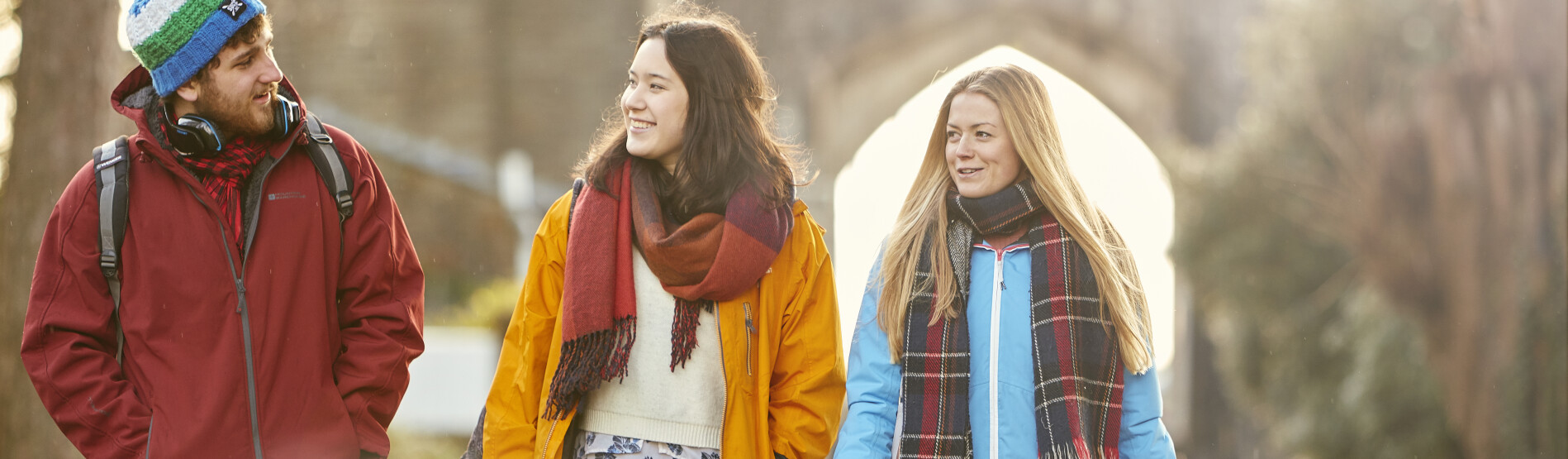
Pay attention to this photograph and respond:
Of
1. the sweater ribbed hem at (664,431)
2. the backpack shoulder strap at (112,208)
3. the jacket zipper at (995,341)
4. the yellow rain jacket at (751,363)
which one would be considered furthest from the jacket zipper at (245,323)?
the jacket zipper at (995,341)

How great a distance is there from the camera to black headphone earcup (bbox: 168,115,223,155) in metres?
2.15

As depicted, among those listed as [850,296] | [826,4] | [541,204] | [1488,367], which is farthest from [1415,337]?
[541,204]

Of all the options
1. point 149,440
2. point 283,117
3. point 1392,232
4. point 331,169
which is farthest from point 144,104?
point 1392,232

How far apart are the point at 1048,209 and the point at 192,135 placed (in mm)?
1600

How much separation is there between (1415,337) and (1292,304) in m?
1.28

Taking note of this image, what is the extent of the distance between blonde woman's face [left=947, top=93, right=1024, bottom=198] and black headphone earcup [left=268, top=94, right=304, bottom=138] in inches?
49.7

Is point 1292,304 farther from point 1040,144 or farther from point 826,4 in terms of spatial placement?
point 1040,144

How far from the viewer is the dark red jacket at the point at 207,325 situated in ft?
6.89

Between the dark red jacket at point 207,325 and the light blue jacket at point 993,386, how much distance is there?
0.87 meters

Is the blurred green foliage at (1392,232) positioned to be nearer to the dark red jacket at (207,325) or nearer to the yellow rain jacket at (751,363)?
the yellow rain jacket at (751,363)

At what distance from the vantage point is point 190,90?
2.20 m

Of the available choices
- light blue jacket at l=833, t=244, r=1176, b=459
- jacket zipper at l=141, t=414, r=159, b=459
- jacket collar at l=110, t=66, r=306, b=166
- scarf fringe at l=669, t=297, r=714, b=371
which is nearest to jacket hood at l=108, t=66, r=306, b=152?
jacket collar at l=110, t=66, r=306, b=166

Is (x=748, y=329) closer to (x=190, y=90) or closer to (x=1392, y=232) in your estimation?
(x=190, y=90)

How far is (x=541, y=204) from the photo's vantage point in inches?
498
